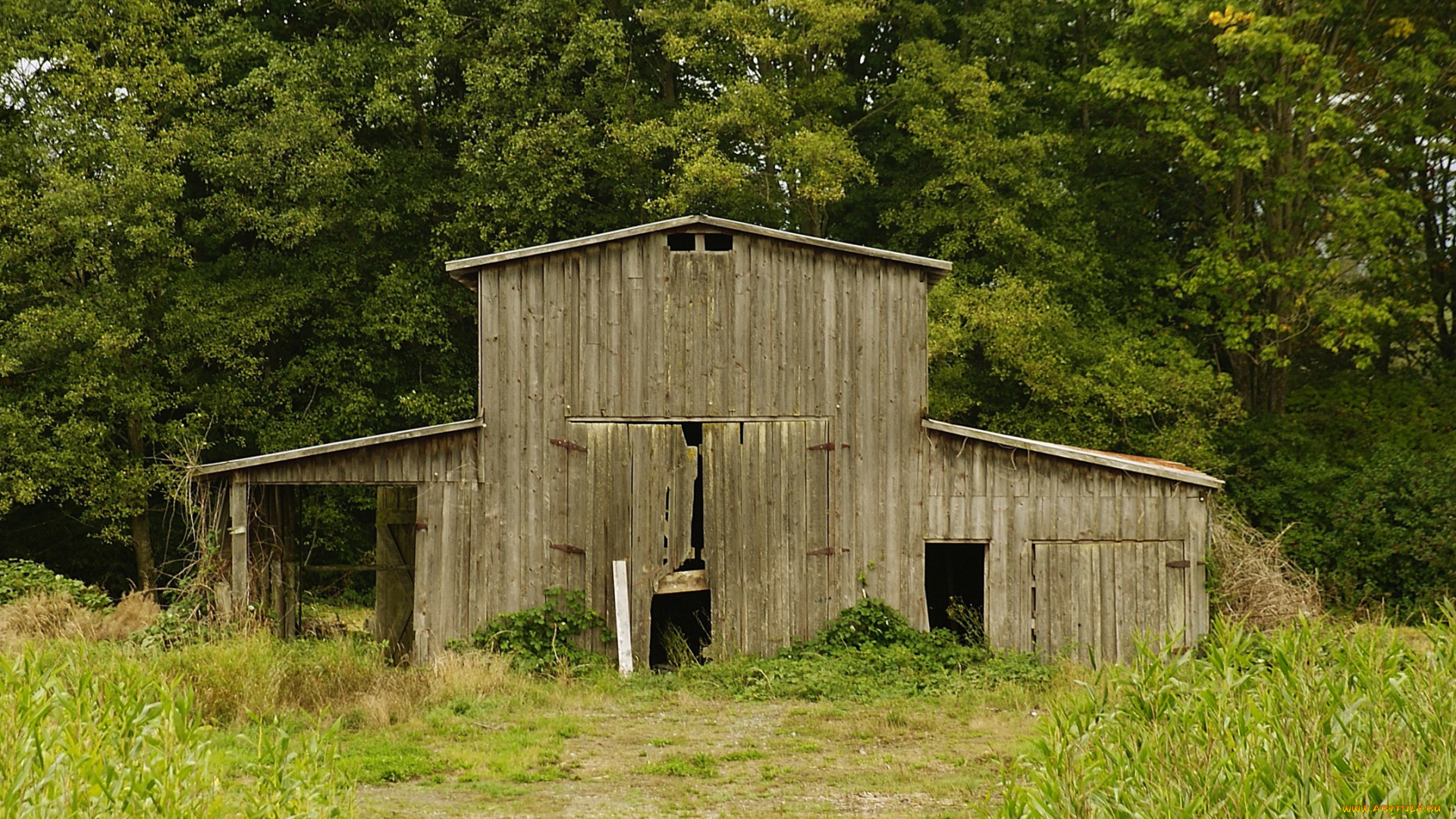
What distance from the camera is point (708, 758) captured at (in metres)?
10.9

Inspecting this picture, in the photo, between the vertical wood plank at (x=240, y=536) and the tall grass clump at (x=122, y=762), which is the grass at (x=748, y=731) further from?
the vertical wood plank at (x=240, y=536)

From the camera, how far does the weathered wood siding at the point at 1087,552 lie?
49.3 feet

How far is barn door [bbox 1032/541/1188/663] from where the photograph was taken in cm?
1502

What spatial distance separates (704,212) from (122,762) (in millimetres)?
19094

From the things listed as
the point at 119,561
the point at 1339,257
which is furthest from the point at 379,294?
the point at 1339,257

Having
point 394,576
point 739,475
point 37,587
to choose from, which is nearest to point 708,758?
point 739,475

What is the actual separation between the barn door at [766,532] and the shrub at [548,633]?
1572 millimetres

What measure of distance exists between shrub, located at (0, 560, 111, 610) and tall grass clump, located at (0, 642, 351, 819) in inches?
387

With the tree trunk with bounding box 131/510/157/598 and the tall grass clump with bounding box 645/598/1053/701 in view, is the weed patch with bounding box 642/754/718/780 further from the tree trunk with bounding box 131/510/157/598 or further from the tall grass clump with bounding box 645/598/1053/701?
the tree trunk with bounding box 131/510/157/598

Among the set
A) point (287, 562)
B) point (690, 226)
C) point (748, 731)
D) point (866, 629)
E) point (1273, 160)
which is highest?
point (1273, 160)

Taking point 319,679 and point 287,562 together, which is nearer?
point 319,679

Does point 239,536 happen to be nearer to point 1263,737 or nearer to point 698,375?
point 698,375

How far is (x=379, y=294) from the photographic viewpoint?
23.5 m

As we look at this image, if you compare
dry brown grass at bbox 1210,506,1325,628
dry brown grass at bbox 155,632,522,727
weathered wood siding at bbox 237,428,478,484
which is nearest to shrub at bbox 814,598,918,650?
dry brown grass at bbox 155,632,522,727
